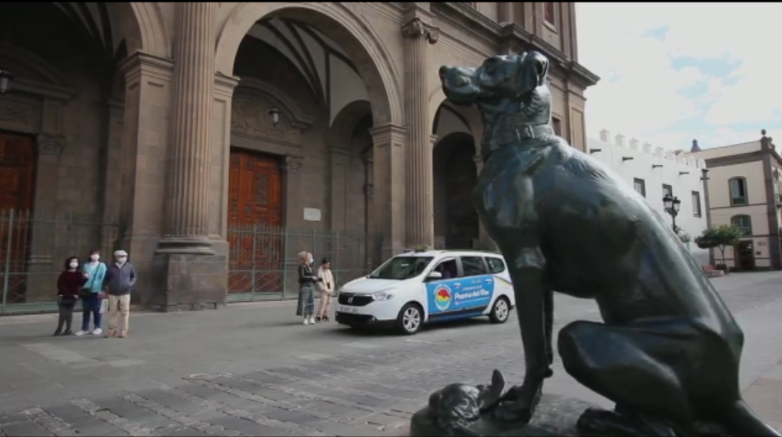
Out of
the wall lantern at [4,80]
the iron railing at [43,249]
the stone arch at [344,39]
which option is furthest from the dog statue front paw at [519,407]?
the wall lantern at [4,80]

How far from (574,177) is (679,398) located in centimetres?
100

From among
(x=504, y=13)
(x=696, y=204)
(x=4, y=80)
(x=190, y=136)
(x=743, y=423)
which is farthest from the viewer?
(x=696, y=204)

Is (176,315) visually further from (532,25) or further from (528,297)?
(532,25)

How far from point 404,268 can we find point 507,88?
8098mm

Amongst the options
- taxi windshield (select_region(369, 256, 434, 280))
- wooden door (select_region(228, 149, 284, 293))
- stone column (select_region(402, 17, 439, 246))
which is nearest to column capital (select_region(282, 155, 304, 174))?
wooden door (select_region(228, 149, 284, 293))

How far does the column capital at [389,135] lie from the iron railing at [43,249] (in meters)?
8.88

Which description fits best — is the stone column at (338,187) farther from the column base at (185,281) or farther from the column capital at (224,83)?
the column base at (185,281)

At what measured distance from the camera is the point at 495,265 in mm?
11336

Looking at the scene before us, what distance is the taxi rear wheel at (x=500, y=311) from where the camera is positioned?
11.0 metres

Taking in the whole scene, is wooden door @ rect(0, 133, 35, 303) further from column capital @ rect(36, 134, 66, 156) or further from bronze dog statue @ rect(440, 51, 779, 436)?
bronze dog statue @ rect(440, 51, 779, 436)

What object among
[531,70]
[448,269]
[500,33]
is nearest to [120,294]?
[448,269]

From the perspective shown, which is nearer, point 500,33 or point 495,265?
point 495,265

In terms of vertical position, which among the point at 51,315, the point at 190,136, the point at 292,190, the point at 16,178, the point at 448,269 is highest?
the point at 190,136

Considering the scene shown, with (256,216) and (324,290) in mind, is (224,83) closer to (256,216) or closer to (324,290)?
(324,290)
